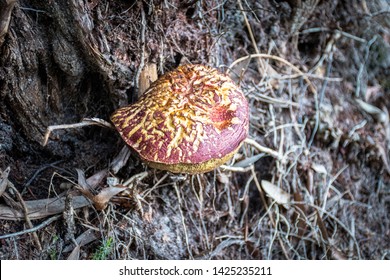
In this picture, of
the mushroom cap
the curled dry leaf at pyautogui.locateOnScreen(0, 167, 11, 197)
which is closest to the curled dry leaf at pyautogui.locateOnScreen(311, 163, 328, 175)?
the mushroom cap

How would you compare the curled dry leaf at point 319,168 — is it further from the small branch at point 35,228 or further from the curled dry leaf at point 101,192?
the small branch at point 35,228

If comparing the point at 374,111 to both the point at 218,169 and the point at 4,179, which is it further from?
the point at 4,179

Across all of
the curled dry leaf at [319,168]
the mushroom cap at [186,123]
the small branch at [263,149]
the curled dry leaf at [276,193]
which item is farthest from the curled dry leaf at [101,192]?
the curled dry leaf at [319,168]

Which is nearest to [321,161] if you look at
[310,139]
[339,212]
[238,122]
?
[310,139]

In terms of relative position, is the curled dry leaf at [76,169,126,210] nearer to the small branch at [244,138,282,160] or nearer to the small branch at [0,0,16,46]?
the small branch at [0,0,16,46]

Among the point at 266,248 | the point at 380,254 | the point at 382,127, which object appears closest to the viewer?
the point at 266,248
